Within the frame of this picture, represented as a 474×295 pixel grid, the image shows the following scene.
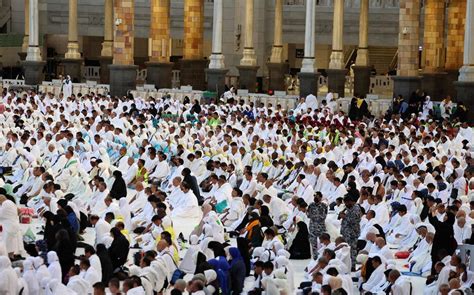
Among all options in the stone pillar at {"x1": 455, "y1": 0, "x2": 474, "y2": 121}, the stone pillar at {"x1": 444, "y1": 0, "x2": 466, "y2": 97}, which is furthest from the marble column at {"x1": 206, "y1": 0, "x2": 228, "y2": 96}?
the stone pillar at {"x1": 455, "y1": 0, "x2": 474, "y2": 121}

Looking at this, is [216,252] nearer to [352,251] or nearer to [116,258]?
[116,258]

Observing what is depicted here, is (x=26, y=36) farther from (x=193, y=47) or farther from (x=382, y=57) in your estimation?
(x=382, y=57)

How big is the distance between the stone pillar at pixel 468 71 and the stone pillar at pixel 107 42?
17666 mm

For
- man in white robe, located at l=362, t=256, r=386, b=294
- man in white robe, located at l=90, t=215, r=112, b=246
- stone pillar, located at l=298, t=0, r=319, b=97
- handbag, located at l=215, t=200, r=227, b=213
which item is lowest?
man in white robe, located at l=362, t=256, r=386, b=294

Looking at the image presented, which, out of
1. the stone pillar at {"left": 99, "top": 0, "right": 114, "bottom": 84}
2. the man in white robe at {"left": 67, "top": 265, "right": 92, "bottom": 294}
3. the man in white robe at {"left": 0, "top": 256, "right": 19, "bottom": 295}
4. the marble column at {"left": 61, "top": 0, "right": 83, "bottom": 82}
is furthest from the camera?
the stone pillar at {"left": 99, "top": 0, "right": 114, "bottom": 84}

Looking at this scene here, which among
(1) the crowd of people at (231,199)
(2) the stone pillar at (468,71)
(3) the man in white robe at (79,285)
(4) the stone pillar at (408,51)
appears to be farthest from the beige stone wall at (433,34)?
(3) the man in white robe at (79,285)

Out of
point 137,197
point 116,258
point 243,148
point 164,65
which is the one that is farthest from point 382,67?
point 116,258

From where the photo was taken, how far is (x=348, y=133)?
3250 centimetres

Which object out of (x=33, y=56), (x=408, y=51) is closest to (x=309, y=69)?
(x=408, y=51)

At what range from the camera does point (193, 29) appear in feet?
155

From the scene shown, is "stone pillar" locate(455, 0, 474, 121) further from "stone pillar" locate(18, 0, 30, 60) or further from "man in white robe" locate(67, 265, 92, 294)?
"man in white robe" locate(67, 265, 92, 294)

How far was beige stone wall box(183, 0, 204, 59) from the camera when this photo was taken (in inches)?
1865

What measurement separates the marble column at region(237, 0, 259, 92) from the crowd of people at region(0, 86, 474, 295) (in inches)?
268

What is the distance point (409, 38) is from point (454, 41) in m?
4.84
